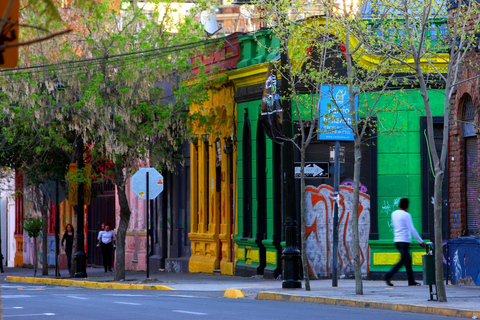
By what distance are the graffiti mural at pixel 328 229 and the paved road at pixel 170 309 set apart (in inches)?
202

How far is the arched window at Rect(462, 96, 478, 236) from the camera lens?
1911 centimetres

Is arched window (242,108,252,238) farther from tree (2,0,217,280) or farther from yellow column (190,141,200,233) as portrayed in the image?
yellow column (190,141,200,233)

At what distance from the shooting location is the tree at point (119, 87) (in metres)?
23.0

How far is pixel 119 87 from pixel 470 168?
9273 mm

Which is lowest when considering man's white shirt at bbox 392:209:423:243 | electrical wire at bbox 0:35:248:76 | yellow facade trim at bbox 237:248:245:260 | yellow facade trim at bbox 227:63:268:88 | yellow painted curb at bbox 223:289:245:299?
yellow painted curb at bbox 223:289:245:299

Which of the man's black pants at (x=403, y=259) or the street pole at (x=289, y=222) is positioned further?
the street pole at (x=289, y=222)

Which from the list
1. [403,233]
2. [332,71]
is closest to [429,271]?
[403,233]

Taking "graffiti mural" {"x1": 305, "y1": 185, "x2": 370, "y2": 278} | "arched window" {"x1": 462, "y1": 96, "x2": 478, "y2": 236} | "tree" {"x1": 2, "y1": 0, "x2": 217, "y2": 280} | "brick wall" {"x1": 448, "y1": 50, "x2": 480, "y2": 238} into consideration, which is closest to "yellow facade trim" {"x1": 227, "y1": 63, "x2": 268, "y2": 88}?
"tree" {"x1": 2, "y1": 0, "x2": 217, "y2": 280}

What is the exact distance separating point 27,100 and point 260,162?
6527mm

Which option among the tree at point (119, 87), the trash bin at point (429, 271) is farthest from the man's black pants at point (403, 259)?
the tree at point (119, 87)

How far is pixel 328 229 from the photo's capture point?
21.6m

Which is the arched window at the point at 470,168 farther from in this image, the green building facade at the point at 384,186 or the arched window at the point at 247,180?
the arched window at the point at 247,180

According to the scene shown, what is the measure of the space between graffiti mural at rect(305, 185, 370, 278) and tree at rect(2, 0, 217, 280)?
441cm

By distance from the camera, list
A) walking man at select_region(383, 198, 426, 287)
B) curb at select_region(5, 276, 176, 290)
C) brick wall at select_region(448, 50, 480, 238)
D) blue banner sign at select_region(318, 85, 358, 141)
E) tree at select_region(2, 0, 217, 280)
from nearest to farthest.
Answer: walking man at select_region(383, 198, 426, 287)
brick wall at select_region(448, 50, 480, 238)
blue banner sign at select_region(318, 85, 358, 141)
curb at select_region(5, 276, 176, 290)
tree at select_region(2, 0, 217, 280)
